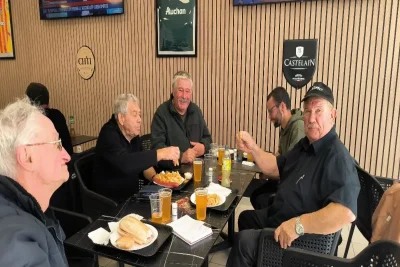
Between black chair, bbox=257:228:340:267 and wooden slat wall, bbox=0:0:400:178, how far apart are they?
238 cm

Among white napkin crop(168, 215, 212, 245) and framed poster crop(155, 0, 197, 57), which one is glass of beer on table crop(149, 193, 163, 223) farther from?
framed poster crop(155, 0, 197, 57)

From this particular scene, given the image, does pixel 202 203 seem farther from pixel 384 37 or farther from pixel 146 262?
pixel 384 37

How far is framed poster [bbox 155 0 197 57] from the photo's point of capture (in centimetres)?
437

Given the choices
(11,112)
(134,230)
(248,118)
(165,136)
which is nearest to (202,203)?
(134,230)

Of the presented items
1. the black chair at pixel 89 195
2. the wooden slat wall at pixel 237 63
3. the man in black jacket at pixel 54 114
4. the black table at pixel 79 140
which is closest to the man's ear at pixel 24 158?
the black chair at pixel 89 195

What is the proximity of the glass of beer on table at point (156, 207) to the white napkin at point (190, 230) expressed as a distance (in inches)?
4.1

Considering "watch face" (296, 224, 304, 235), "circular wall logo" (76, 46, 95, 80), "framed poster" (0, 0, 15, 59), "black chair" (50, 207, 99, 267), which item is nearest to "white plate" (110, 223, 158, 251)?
"black chair" (50, 207, 99, 267)

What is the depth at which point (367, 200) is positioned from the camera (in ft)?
7.39

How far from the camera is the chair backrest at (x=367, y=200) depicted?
213cm

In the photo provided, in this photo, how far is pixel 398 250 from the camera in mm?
1413

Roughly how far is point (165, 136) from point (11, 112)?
2.08 meters

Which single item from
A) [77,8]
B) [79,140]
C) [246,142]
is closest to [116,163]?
[246,142]

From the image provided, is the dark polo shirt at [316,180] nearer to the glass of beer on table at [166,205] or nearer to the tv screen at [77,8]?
the glass of beer on table at [166,205]

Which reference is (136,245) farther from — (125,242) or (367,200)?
(367,200)
